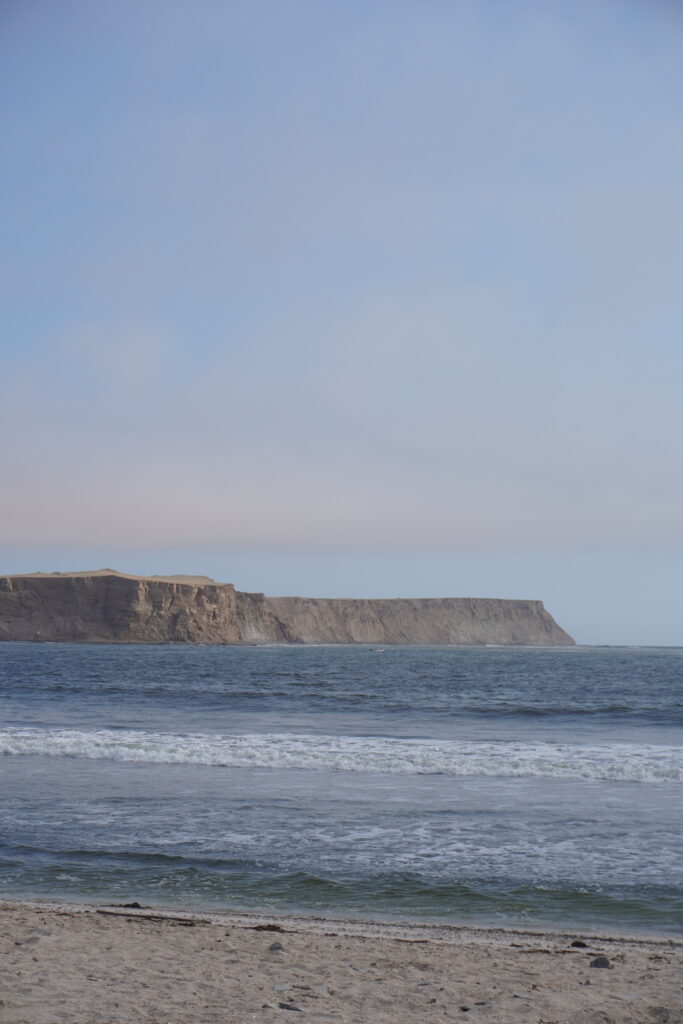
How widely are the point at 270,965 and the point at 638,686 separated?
4802 centimetres

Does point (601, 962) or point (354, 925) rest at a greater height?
point (601, 962)

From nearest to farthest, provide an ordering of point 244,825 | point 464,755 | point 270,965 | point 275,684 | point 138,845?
point 270,965, point 138,845, point 244,825, point 464,755, point 275,684

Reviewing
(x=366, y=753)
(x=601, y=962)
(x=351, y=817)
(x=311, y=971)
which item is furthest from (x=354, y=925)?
(x=366, y=753)

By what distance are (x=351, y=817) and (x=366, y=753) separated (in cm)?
657

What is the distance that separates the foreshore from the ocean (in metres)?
0.81

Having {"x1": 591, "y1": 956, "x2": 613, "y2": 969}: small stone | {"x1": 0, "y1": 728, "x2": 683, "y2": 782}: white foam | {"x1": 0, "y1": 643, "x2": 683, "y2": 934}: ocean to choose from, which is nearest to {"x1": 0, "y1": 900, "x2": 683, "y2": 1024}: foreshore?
{"x1": 591, "y1": 956, "x2": 613, "y2": 969}: small stone

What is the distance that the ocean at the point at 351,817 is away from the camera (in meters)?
8.55

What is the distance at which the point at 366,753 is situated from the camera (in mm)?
18594

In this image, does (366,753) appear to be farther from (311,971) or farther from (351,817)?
(311,971)

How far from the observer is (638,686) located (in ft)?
163

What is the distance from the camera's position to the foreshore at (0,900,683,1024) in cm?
521

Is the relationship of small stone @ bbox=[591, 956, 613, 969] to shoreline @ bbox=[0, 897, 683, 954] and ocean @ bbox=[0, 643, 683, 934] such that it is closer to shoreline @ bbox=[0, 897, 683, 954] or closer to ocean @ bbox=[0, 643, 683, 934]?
Result: shoreline @ bbox=[0, 897, 683, 954]

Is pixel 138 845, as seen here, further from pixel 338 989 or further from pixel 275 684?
pixel 275 684

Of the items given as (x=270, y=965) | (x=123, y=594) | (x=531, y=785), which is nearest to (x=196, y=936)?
(x=270, y=965)
